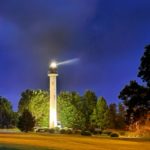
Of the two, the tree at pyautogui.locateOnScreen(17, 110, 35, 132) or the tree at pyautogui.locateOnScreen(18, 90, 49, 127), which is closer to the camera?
the tree at pyautogui.locateOnScreen(17, 110, 35, 132)

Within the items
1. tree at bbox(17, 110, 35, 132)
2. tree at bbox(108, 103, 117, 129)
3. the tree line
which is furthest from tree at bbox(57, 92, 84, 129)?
tree at bbox(17, 110, 35, 132)

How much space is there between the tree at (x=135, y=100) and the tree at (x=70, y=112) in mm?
59060

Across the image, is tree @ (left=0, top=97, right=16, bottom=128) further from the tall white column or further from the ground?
the ground

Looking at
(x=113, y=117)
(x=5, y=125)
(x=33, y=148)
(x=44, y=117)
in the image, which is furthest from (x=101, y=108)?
(x=33, y=148)

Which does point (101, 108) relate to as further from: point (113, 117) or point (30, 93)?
point (30, 93)

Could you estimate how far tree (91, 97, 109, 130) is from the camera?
10300 centimetres

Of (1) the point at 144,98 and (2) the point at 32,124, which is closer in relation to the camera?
(1) the point at 144,98

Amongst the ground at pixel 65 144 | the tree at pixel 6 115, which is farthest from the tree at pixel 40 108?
the ground at pixel 65 144

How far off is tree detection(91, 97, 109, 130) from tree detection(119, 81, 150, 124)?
5590 cm

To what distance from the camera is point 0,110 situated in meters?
135

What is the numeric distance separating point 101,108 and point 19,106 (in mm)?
38734

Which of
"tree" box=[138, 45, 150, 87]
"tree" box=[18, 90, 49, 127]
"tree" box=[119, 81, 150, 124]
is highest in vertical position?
"tree" box=[18, 90, 49, 127]

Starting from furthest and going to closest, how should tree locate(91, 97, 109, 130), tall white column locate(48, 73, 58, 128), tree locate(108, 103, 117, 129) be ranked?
tall white column locate(48, 73, 58, 128), tree locate(108, 103, 117, 129), tree locate(91, 97, 109, 130)

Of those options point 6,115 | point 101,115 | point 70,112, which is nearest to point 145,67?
point 101,115
